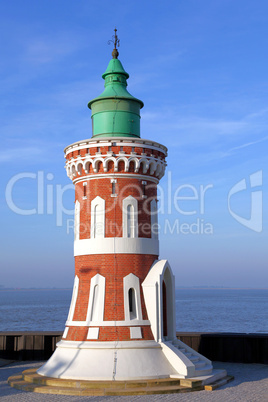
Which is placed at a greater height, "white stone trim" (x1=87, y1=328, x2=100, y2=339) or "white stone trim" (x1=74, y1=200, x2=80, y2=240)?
"white stone trim" (x1=74, y1=200, x2=80, y2=240)

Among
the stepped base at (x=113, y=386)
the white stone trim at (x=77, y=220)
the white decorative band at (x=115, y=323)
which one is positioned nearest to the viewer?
the stepped base at (x=113, y=386)

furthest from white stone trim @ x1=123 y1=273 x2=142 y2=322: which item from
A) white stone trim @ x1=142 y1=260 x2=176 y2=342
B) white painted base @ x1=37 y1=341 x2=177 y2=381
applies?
white painted base @ x1=37 y1=341 x2=177 y2=381

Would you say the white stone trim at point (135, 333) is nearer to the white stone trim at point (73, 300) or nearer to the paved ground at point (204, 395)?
the white stone trim at point (73, 300)

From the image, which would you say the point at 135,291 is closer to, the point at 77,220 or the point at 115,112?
the point at 77,220

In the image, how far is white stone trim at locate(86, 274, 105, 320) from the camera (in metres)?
18.2

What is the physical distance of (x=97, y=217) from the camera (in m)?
19.4

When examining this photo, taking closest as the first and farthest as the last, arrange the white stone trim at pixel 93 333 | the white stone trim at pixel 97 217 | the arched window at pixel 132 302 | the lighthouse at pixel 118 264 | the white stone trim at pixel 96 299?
1. the lighthouse at pixel 118 264
2. the white stone trim at pixel 93 333
3. the white stone trim at pixel 96 299
4. the arched window at pixel 132 302
5. the white stone trim at pixel 97 217

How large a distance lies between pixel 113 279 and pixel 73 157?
528cm

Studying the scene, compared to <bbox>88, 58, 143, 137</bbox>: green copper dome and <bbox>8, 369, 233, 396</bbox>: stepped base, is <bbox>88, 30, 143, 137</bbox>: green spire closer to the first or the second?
<bbox>88, 58, 143, 137</bbox>: green copper dome

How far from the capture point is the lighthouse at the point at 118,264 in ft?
57.3

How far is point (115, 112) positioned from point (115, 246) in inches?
212

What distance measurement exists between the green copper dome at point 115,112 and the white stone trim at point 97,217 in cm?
277

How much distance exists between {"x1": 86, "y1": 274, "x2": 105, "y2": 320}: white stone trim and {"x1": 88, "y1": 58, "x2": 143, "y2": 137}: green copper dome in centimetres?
580

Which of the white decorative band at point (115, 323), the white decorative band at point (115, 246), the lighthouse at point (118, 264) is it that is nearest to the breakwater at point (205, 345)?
the lighthouse at point (118, 264)
